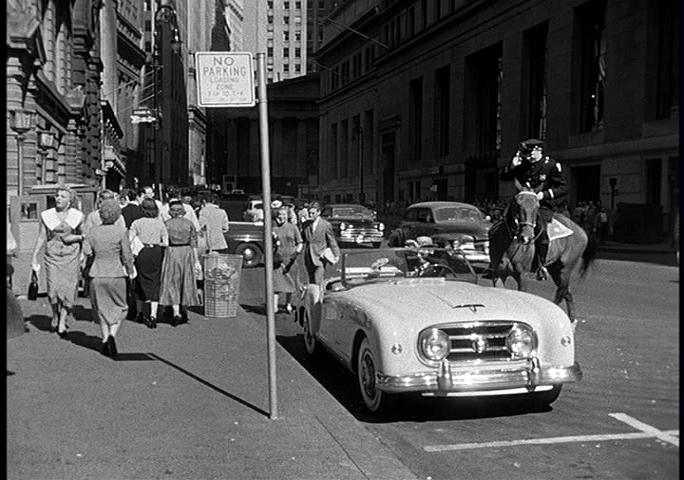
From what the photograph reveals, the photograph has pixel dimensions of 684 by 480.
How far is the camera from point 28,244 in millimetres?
13945

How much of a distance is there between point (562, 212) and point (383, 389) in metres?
6.40

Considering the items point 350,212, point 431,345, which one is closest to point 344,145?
point 350,212

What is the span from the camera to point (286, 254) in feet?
40.5

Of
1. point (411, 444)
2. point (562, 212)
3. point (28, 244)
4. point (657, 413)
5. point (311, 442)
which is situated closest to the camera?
point (657, 413)

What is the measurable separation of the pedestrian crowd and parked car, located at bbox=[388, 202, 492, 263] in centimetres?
659

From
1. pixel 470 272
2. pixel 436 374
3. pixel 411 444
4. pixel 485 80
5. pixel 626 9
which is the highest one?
pixel 485 80

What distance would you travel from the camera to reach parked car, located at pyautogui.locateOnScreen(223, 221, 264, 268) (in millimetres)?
21017

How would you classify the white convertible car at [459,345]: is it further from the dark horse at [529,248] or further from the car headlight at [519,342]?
the dark horse at [529,248]

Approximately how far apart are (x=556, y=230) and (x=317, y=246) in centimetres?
350

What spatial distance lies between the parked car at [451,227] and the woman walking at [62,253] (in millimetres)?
10941

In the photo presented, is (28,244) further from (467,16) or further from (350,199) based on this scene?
(350,199)

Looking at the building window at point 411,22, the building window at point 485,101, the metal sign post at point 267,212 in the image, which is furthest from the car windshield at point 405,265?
the building window at point 411,22

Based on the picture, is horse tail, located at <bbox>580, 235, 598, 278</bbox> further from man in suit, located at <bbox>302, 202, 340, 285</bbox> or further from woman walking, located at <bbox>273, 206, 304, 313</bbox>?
woman walking, located at <bbox>273, 206, 304, 313</bbox>

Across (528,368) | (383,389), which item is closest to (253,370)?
(383,389)
